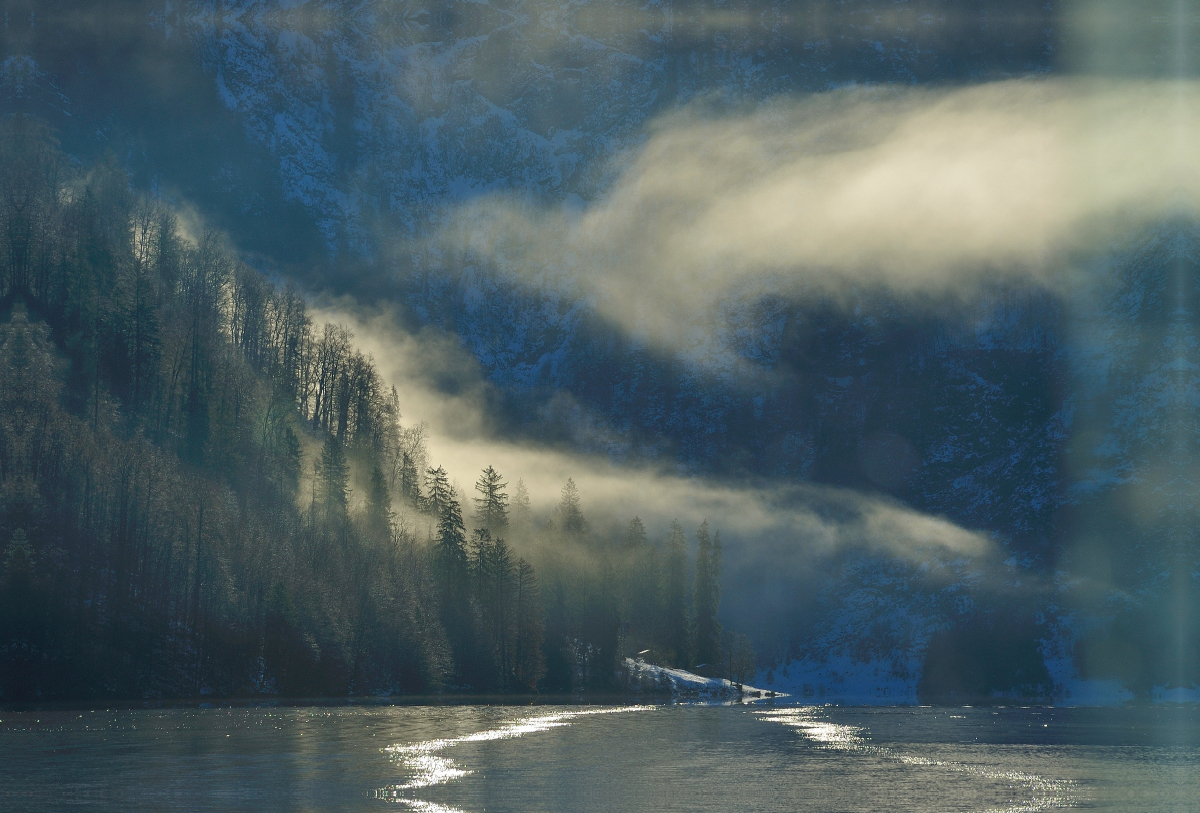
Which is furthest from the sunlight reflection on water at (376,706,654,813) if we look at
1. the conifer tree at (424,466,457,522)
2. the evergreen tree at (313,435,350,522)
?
the conifer tree at (424,466,457,522)

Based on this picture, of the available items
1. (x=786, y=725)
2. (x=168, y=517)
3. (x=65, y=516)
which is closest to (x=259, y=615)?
(x=168, y=517)

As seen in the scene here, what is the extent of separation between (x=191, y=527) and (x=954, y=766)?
89.8 m

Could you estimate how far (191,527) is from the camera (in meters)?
136

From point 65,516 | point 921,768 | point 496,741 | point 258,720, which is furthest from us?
point 65,516

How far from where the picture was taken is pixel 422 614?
15525cm

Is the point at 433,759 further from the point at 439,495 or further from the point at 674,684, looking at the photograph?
the point at 674,684

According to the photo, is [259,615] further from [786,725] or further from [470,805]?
[470,805]

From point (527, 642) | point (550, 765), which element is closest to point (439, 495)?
point (527, 642)

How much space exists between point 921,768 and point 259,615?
80569 millimetres

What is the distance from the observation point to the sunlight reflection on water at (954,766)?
209ft

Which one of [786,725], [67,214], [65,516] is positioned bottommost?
[786,725]

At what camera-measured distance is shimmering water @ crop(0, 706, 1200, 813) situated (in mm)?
61188

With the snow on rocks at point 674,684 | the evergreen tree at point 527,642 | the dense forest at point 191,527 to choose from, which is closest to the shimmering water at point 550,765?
the dense forest at point 191,527

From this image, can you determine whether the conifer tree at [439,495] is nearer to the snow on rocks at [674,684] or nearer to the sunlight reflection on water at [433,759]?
the snow on rocks at [674,684]
